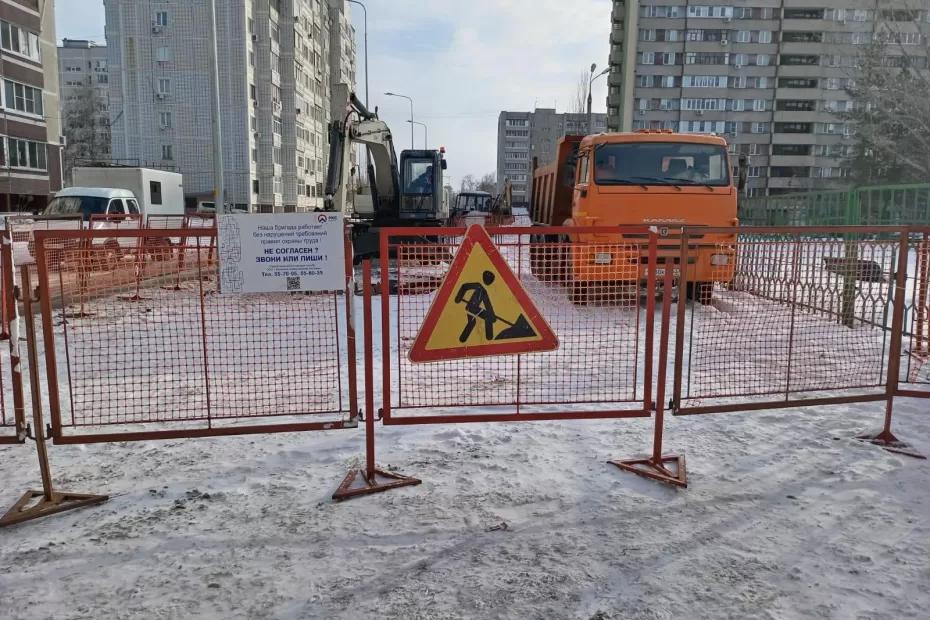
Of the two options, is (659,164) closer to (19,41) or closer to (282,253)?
(282,253)

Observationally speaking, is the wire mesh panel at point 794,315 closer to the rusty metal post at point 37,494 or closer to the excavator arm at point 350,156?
the rusty metal post at point 37,494

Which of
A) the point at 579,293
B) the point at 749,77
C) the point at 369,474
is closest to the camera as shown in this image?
the point at 369,474

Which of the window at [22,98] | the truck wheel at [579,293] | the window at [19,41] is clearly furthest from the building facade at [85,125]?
the truck wheel at [579,293]

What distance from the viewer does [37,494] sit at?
12.5ft

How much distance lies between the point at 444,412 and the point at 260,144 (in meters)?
50.5

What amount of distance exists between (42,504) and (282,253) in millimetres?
2014

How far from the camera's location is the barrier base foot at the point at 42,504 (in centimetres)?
354

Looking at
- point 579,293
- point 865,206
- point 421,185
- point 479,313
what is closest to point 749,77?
point 421,185

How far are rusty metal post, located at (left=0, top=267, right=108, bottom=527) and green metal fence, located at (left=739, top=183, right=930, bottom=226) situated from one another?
11.3 metres

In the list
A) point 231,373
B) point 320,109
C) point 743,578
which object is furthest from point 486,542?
point 320,109

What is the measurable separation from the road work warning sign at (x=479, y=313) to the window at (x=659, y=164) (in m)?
6.63

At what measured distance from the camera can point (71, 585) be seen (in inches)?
115

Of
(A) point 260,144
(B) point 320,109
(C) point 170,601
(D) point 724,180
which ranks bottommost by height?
(C) point 170,601

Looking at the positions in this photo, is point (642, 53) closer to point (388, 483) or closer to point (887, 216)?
point (887, 216)
